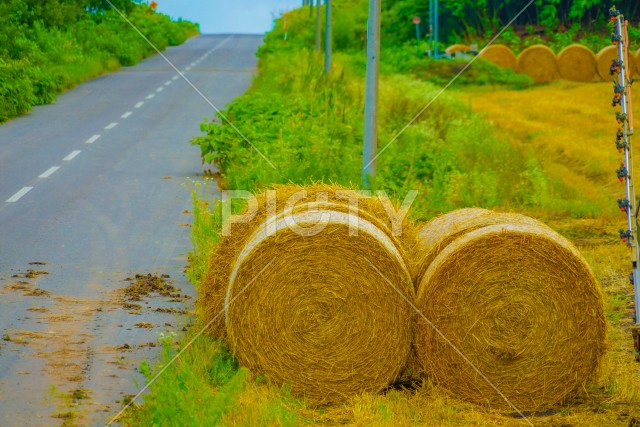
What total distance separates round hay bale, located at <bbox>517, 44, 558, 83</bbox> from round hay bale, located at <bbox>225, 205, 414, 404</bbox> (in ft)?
131

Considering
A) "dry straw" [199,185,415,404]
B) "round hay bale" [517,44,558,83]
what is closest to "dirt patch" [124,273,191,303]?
"dry straw" [199,185,415,404]

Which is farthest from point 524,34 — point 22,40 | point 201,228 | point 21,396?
point 21,396

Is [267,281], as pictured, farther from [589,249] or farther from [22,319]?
[589,249]

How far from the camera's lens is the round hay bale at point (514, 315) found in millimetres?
8211

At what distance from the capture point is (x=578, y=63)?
153 feet

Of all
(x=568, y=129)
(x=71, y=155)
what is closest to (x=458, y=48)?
(x=568, y=129)

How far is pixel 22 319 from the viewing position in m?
10.0

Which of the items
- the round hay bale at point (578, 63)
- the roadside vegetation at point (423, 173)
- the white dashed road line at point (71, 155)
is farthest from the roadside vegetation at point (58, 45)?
the round hay bale at point (578, 63)

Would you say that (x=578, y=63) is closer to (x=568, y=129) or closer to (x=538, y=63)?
(x=538, y=63)

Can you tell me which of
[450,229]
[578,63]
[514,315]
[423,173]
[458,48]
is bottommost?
[423,173]

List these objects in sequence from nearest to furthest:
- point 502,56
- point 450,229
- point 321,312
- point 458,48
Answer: point 321,312
point 450,229
point 502,56
point 458,48

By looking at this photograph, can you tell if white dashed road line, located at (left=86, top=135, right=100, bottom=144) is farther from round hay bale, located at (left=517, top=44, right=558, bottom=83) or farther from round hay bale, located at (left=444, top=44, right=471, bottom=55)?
round hay bale, located at (left=444, top=44, right=471, bottom=55)

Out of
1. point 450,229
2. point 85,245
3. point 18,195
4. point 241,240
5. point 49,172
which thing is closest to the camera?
point 450,229

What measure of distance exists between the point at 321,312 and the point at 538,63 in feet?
132
